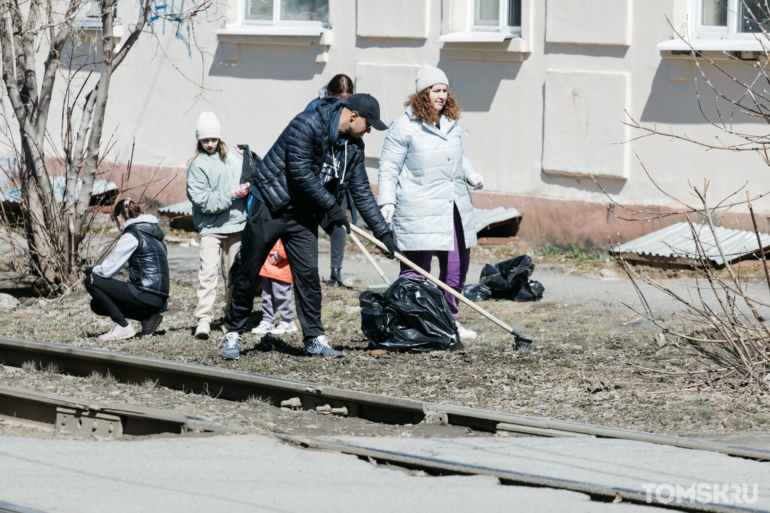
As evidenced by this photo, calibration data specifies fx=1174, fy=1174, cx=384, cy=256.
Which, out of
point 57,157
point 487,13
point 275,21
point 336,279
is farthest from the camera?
point 275,21

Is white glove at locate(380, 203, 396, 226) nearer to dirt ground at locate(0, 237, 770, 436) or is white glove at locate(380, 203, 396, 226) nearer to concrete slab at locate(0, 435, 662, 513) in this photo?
dirt ground at locate(0, 237, 770, 436)

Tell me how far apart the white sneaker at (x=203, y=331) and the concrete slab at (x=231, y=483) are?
112 inches

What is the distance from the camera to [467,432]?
5.80 metres

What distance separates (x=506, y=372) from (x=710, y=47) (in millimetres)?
5018

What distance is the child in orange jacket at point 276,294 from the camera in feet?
27.2

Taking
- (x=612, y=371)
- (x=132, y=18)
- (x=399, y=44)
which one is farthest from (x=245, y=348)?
(x=132, y=18)

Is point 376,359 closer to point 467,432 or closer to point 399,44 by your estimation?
point 467,432

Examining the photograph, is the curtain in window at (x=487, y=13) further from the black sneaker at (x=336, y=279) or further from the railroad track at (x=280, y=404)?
the railroad track at (x=280, y=404)

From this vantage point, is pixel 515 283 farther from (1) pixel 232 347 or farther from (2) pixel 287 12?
(2) pixel 287 12

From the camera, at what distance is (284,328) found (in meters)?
8.39

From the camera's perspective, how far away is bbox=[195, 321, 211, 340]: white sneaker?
8.27m

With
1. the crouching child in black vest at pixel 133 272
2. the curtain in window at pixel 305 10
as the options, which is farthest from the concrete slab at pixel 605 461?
the curtain in window at pixel 305 10

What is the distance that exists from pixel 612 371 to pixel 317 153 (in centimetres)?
220

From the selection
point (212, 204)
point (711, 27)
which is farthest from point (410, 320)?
point (711, 27)
